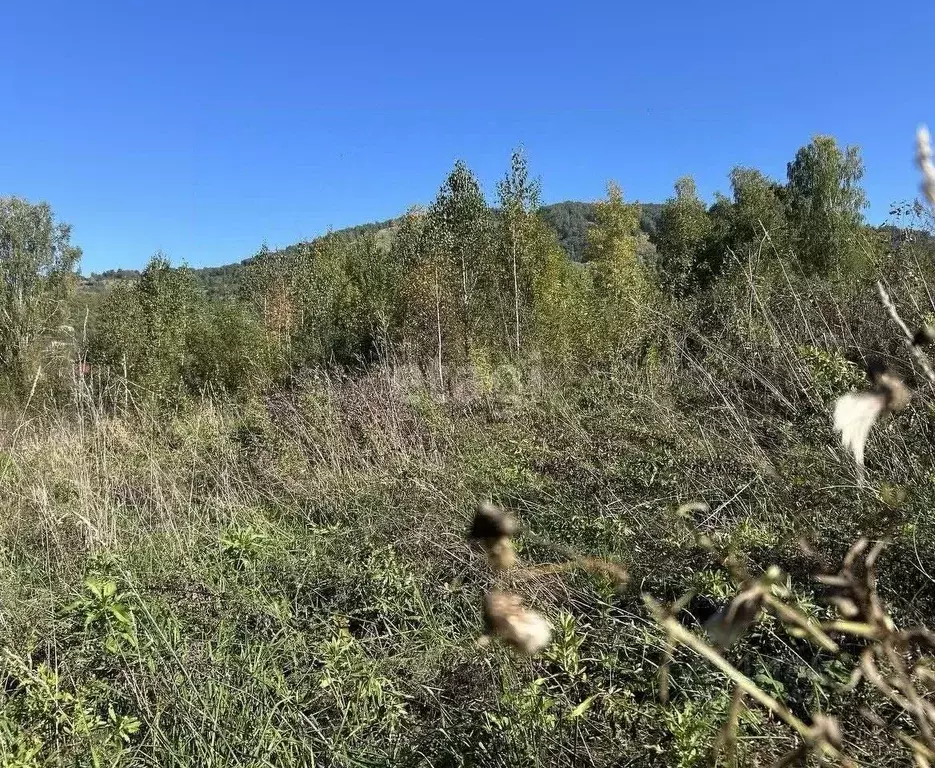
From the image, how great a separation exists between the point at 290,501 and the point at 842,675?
379 cm

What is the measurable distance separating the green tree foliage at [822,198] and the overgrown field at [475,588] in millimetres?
19165

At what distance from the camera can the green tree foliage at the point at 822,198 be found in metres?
23.7

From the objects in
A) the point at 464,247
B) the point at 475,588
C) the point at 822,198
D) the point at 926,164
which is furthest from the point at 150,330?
the point at 822,198

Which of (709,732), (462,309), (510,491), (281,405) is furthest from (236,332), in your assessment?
(709,732)

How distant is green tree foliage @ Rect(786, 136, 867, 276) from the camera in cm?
2370

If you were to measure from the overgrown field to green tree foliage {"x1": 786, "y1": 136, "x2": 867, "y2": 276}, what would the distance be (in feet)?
62.9

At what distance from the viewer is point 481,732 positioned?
89.0 inches

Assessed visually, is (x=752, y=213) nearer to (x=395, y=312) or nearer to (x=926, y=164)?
(x=395, y=312)

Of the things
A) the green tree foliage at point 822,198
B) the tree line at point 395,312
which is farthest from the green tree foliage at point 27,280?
the green tree foliage at point 822,198

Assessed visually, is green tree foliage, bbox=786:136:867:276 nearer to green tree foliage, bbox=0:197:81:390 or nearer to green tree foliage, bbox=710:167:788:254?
green tree foliage, bbox=710:167:788:254

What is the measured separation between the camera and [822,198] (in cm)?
2997

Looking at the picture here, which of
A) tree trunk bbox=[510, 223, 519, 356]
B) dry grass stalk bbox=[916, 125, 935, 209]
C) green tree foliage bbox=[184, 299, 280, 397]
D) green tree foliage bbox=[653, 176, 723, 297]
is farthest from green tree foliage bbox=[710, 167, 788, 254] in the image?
dry grass stalk bbox=[916, 125, 935, 209]

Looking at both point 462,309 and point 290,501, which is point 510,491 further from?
point 462,309

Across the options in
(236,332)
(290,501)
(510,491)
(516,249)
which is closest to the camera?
(510,491)
